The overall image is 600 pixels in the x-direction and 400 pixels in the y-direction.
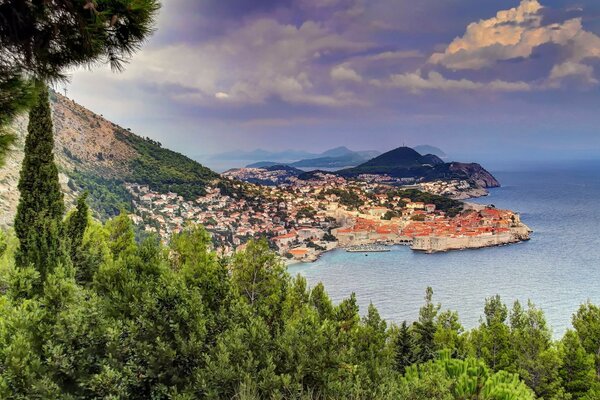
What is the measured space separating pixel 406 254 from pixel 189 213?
771 inches

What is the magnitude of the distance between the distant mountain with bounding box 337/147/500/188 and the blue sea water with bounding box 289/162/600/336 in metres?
31.3

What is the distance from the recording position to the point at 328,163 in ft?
493

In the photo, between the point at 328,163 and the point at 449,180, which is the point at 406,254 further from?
the point at 328,163

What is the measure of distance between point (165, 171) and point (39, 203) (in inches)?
1429

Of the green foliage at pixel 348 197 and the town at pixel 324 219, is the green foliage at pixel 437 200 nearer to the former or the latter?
the town at pixel 324 219

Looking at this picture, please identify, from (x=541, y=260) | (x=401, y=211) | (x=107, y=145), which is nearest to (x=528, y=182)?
(x=401, y=211)

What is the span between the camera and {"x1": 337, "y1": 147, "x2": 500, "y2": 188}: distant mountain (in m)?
78.9

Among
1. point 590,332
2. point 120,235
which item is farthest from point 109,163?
point 590,332

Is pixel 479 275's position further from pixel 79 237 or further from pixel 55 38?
pixel 55 38

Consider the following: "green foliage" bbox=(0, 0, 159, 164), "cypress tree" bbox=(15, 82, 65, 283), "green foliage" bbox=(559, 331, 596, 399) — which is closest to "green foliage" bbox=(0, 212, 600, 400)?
"green foliage" bbox=(0, 0, 159, 164)

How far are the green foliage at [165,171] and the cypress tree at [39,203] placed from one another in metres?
31.7

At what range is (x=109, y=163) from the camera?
124ft

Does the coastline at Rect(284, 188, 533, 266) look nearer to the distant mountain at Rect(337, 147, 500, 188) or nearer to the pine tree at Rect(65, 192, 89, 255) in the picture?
the pine tree at Rect(65, 192, 89, 255)

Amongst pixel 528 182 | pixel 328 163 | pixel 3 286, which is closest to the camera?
pixel 3 286
